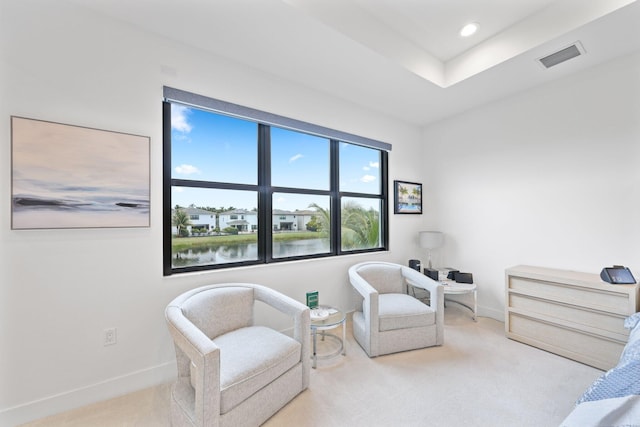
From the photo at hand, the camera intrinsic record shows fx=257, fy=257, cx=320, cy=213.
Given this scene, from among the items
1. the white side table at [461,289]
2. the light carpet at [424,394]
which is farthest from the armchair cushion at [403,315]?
the white side table at [461,289]

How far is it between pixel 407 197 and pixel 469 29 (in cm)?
207

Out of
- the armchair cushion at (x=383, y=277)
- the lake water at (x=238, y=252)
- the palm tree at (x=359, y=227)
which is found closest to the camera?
the lake water at (x=238, y=252)

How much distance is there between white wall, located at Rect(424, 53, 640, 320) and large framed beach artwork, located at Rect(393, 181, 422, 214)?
12.1 inches

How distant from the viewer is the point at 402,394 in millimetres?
1836

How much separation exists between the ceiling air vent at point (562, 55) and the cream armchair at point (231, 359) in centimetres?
306

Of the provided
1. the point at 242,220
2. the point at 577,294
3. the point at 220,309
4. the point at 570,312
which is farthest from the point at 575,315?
the point at 242,220

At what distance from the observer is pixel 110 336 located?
1.81 m

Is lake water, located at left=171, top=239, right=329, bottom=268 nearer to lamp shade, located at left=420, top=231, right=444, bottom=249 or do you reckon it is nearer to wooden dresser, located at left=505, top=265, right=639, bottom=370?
lamp shade, located at left=420, top=231, right=444, bottom=249

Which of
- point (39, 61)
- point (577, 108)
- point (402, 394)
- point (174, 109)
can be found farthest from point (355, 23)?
point (402, 394)

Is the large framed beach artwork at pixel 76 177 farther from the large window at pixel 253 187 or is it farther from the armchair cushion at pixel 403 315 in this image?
the armchair cushion at pixel 403 315

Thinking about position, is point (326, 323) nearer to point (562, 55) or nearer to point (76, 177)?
point (76, 177)

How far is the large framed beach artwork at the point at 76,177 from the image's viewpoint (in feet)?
5.16

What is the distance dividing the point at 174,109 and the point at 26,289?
1.59m

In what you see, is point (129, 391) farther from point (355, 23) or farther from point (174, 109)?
point (355, 23)
